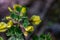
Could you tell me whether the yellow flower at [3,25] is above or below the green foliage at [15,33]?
above

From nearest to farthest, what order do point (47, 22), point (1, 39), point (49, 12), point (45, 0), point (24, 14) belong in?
point (1, 39) < point (24, 14) < point (47, 22) < point (49, 12) < point (45, 0)

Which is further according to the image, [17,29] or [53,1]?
[53,1]

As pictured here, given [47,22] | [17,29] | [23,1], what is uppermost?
[17,29]

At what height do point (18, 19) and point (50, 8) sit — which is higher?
point (18, 19)

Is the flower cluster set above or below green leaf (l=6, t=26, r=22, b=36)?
above

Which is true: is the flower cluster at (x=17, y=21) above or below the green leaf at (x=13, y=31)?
above

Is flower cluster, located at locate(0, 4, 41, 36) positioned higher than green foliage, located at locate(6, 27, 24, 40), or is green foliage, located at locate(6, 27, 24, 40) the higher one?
flower cluster, located at locate(0, 4, 41, 36)

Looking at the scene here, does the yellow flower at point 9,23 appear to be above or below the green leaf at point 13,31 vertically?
above

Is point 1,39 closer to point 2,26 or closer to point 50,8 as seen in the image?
point 2,26

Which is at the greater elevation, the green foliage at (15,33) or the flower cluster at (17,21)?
the flower cluster at (17,21)

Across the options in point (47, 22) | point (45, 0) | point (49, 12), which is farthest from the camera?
point (45, 0)

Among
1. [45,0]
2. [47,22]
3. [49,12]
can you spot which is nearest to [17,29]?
[47,22]
